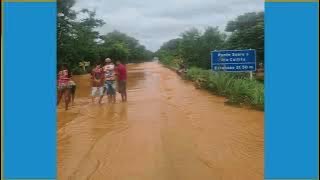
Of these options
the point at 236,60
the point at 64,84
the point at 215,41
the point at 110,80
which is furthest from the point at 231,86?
the point at 64,84

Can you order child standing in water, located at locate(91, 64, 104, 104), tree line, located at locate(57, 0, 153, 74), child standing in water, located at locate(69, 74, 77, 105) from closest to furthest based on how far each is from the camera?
tree line, located at locate(57, 0, 153, 74), child standing in water, located at locate(69, 74, 77, 105), child standing in water, located at locate(91, 64, 104, 104)

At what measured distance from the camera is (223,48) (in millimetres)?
5379

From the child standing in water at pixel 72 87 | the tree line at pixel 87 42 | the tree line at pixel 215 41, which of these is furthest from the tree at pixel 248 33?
the child standing in water at pixel 72 87

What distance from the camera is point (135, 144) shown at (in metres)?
5.31

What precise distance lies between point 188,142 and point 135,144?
47 cm

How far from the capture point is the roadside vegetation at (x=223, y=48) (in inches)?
207

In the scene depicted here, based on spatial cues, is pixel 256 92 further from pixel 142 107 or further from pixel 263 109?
pixel 142 107

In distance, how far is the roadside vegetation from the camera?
5250 millimetres

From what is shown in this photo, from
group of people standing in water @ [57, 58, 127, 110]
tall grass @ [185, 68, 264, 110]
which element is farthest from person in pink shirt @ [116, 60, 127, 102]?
tall grass @ [185, 68, 264, 110]

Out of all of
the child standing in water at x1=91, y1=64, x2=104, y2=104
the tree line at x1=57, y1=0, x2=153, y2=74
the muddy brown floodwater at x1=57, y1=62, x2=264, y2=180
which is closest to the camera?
the muddy brown floodwater at x1=57, y1=62, x2=264, y2=180

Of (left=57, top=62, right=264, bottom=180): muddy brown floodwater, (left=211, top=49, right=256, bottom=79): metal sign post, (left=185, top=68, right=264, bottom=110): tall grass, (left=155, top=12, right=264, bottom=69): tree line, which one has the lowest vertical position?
(left=57, top=62, right=264, bottom=180): muddy brown floodwater

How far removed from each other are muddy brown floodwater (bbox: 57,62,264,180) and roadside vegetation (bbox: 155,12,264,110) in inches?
4.6

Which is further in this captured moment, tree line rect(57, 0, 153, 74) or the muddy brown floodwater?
tree line rect(57, 0, 153, 74)

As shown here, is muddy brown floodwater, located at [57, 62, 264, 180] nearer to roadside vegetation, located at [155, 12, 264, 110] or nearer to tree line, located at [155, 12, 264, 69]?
roadside vegetation, located at [155, 12, 264, 110]
